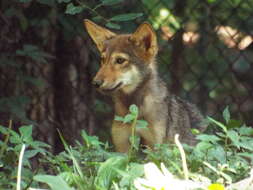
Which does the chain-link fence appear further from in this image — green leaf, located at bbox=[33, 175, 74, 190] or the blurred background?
green leaf, located at bbox=[33, 175, 74, 190]

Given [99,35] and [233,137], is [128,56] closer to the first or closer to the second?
[99,35]

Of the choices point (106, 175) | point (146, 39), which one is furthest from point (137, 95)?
point (106, 175)

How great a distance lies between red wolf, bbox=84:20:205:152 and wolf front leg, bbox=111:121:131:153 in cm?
6

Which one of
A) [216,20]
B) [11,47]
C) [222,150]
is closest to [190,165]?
[222,150]

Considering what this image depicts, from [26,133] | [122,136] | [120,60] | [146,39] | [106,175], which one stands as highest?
[146,39]

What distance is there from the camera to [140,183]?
1890 mm

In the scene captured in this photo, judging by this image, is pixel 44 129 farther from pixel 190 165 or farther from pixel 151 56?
pixel 190 165

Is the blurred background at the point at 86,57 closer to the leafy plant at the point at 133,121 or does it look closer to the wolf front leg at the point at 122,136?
the wolf front leg at the point at 122,136

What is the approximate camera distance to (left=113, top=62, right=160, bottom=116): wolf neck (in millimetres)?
5336

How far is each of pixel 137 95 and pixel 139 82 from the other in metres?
0.11

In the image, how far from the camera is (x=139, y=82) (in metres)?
5.39

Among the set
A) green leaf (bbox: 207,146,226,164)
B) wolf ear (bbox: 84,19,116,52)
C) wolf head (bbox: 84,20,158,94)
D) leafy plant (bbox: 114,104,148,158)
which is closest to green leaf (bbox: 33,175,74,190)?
leafy plant (bbox: 114,104,148,158)

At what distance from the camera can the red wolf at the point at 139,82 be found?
5117mm

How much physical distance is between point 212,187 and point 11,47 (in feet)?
14.6
